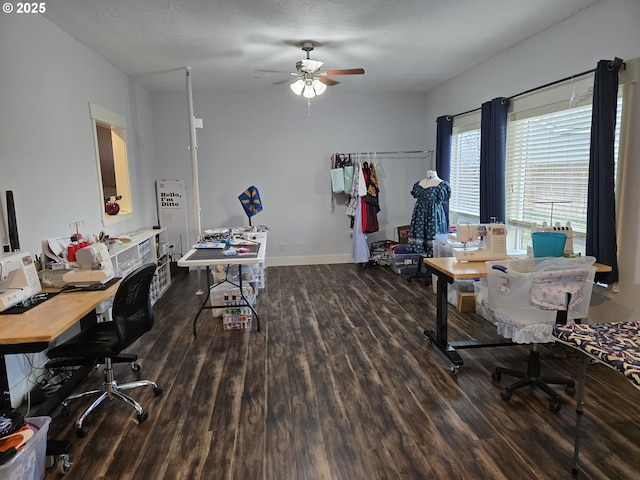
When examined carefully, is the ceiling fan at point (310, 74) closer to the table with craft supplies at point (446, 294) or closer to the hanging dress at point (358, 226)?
the table with craft supplies at point (446, 294)

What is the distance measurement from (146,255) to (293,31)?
117 inches

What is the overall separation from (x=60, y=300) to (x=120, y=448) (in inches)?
36.9

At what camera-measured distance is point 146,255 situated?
183 inches

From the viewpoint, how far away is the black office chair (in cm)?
229

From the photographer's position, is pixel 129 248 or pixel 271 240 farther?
pixel 271 240

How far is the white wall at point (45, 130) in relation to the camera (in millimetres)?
2627

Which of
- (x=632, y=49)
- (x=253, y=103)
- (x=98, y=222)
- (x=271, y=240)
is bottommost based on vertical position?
(x=271, y=240)

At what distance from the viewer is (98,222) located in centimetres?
388

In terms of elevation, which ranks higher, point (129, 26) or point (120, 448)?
point (129, 26)

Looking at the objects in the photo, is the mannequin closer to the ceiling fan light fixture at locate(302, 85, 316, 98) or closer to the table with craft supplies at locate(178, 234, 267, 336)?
the ceiling fan light fixture at locate(302, 85, 316, 98)

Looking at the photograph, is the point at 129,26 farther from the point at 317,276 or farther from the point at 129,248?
the point at 317,276

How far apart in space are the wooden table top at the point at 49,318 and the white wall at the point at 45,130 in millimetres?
574

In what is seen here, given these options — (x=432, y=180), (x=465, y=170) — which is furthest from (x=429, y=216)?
(x=465, y=170)

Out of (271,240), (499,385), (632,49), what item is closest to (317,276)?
(271,240)
